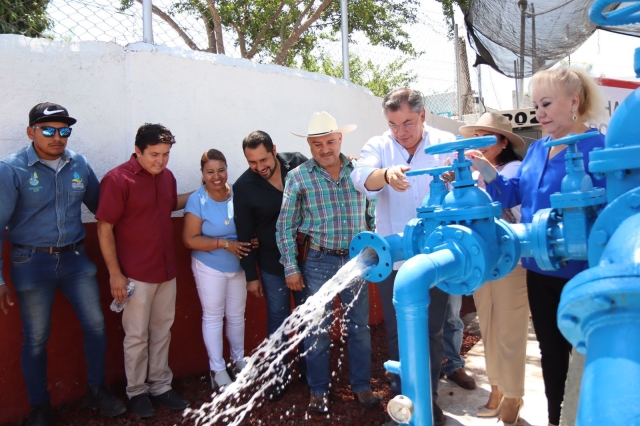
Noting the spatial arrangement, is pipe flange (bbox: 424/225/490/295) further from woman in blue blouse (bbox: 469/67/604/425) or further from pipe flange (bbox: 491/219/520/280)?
woman in blue blouse (bbox: 469/67/604/425)

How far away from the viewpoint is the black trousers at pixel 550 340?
8.65ft

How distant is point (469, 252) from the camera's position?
140cm

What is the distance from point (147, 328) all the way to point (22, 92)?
5.71ft

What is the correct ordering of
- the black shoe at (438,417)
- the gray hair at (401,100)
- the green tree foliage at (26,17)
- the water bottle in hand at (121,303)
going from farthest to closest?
the green tree foliage at (26,17) < the water bottle in hand at (121,303) < the black shoe at (438,417) < the gray hair at (401,100)

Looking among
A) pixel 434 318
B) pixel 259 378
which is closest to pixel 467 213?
pixel 434 318

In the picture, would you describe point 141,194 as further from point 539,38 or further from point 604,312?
point 539,38

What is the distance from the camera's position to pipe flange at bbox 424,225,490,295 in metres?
A: 1.39

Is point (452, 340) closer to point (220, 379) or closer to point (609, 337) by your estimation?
point (220, 379)

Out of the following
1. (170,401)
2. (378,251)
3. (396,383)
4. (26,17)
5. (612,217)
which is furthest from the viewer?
(26,17)

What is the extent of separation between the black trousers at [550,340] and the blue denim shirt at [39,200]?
106 inches

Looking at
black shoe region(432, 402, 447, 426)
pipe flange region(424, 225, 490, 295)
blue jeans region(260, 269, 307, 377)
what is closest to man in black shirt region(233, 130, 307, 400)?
blue jeans region(260, 269, 307, 377)

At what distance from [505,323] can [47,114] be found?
9.81ft

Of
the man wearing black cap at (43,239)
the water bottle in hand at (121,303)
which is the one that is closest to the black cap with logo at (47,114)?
the man wearing black cap at (43,239)

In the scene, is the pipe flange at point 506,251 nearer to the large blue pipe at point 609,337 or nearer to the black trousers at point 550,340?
the large blue pipe at point 609,337
